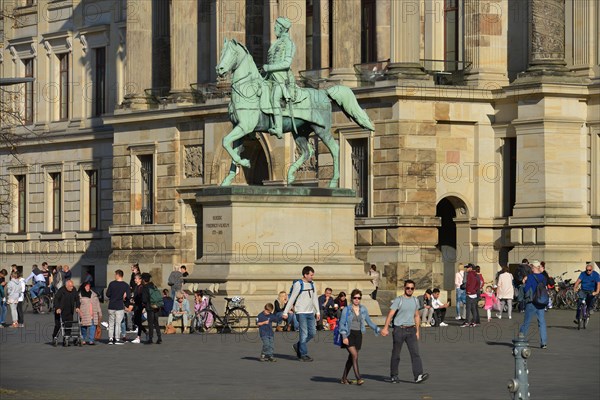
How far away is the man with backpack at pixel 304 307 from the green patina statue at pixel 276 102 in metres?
11.2

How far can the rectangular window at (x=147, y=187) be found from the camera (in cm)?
7662

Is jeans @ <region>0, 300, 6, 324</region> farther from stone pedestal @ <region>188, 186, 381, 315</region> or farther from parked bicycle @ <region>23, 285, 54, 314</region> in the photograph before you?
stone pedestal @ <region>188, 186, 381, 315</region>

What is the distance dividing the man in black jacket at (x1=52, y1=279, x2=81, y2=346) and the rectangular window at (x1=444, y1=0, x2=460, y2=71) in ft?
73.7

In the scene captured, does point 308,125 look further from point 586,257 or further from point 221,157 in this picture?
point 221,157

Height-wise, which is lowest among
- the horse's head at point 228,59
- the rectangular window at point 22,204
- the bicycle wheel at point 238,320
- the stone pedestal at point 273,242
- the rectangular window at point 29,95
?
the bicycle wheel at point 238,320

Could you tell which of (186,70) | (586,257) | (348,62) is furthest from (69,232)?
(586,257)

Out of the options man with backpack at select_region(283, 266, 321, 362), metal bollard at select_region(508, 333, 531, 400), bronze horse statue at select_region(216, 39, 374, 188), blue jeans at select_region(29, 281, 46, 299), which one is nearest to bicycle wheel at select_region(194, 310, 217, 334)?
bronze horse statue at select_region(216, 39, 374, 188)

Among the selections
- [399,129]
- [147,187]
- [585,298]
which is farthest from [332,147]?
[147,187]

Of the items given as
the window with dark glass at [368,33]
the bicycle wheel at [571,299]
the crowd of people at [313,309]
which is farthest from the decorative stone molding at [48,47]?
the bicycle wheel at [571,299]

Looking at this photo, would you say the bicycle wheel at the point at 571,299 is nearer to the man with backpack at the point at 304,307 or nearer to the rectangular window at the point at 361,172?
the rectangular window at the point at 361,172

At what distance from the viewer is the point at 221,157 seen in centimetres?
7225

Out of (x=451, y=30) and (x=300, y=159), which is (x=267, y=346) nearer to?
(x=300, y=159)

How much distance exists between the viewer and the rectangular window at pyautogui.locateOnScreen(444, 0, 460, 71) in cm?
6656

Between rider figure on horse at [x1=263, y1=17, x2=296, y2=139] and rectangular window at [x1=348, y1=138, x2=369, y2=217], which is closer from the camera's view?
rider figure on horse at [x1=263, y1=17, x2=296, y2=139]
